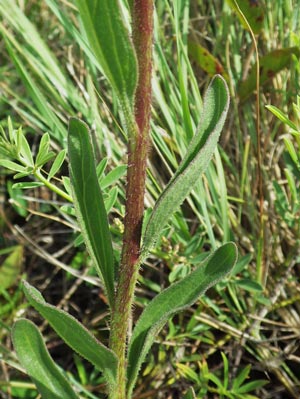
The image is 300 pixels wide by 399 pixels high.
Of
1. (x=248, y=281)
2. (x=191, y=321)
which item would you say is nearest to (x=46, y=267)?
(x=191, y=321)

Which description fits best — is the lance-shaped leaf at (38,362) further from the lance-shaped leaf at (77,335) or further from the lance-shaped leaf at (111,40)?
the lance-shaped leaf at (111,40)

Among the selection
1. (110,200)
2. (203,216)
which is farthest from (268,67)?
(110,200)

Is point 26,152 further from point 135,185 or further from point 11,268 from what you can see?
point 11,268

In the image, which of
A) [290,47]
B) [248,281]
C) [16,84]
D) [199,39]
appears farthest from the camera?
[16,84]

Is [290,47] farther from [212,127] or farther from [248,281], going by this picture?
[212,127]

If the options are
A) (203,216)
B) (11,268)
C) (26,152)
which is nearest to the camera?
(26,152)
